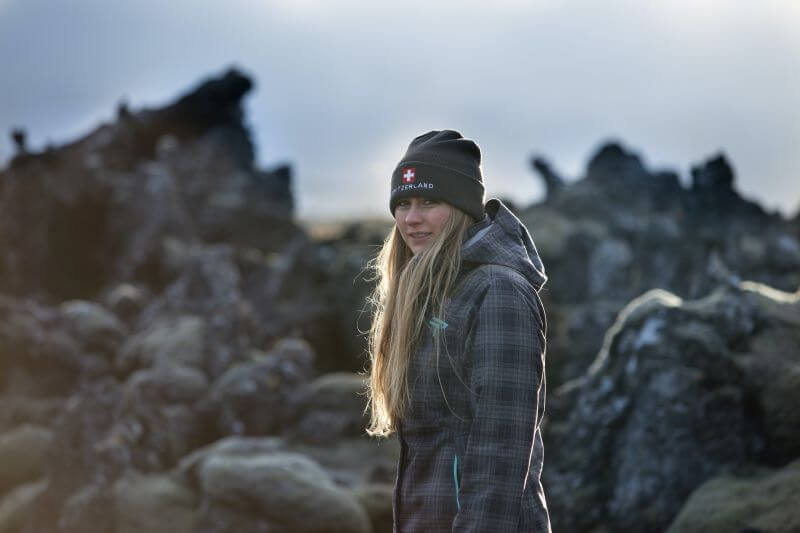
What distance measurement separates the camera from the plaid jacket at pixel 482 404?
11.0 feet

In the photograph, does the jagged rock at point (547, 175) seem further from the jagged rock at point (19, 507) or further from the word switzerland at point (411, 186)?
the word switzerland at point (411, 186)

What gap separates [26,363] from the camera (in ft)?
66.4

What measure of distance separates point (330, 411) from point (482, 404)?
11597 millimetres

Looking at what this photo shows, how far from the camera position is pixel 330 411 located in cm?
1473

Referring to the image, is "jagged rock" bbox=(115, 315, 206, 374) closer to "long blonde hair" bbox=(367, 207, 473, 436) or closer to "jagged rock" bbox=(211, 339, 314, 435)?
"jagged rock" bbox=(211, 339, 314, 435)

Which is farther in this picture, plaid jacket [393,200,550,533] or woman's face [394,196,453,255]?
woman's face [394,196,453,255]

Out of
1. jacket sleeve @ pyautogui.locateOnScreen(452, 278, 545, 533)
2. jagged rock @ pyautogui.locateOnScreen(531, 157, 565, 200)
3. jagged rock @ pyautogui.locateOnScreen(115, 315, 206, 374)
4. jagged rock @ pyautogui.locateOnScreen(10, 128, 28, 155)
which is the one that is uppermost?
jagged rock @ pyautogui.locateOnScreen(10, 128, 28, 155)

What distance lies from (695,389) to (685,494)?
0.99m

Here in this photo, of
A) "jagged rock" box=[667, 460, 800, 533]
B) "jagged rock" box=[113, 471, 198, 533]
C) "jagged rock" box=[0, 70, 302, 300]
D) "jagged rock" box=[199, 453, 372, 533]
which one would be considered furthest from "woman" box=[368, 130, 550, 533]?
"jagged rock" box=[0, 70, 302, 300]

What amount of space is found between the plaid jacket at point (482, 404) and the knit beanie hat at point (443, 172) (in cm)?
17

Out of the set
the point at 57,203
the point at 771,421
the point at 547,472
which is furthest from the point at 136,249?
the point at 771,421

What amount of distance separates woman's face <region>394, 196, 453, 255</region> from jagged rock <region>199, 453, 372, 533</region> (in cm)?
669

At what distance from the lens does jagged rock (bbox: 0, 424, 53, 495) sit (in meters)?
14.9

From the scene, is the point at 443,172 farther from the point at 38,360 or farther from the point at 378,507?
the point at 38,360
